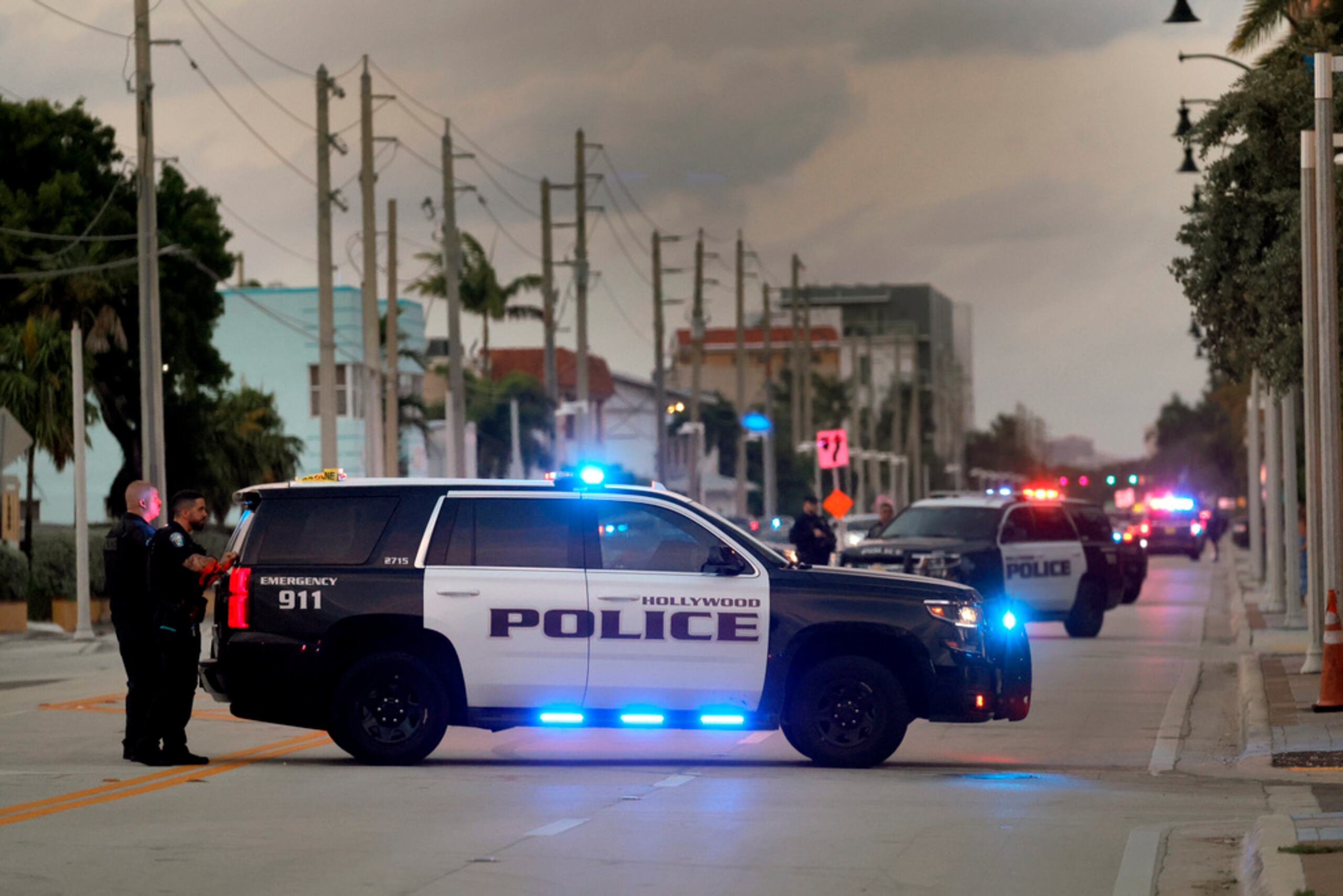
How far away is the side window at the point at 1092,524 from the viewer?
30.0 meters

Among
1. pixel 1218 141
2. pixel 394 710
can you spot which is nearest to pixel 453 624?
pixel 394 710

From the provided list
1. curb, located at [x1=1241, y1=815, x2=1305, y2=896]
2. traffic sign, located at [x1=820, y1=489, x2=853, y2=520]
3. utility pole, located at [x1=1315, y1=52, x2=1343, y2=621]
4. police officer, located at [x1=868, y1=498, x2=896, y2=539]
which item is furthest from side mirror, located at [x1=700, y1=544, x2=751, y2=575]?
traffic sign, located at [x1=820, y1=489, x2=853, y2=520]

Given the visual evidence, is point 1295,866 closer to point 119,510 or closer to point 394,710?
point 394,710

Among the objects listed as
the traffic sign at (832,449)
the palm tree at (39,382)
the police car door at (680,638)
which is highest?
the palm tree at (39,382)

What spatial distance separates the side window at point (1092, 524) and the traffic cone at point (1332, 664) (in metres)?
12.3

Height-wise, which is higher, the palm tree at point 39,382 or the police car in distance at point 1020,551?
the palm tree at point 39,382

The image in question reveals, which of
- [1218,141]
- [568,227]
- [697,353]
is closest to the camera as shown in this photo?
[1218,141]

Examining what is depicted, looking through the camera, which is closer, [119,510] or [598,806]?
[598,806]

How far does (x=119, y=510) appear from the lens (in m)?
47.8

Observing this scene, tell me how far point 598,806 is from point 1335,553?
9.18 m

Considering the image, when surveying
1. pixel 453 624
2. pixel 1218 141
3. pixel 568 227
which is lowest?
pixel 453 624

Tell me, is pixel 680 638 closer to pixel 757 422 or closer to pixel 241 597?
pixel 241 597

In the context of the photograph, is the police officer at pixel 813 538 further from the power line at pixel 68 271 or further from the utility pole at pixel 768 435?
the utility pole at pixel 768 435

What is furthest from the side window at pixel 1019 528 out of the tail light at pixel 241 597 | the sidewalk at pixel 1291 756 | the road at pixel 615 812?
the tail light at pixel 241 597
